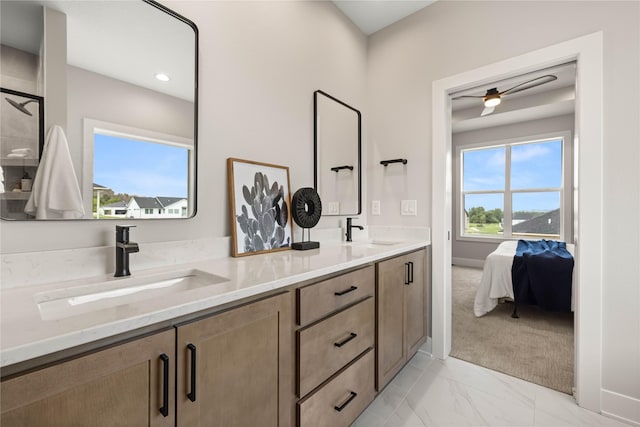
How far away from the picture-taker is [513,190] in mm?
5090

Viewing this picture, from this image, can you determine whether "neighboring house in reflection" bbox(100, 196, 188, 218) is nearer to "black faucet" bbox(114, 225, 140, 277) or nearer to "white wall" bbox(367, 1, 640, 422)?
"black faucet" bbox(114, 225, 140, 277)

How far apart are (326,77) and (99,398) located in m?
2.17

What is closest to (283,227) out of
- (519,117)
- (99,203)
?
(99,203)

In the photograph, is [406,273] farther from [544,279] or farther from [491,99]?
[491,99]

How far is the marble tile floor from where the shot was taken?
59.3 inches

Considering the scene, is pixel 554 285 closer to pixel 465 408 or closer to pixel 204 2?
pixel 465 408

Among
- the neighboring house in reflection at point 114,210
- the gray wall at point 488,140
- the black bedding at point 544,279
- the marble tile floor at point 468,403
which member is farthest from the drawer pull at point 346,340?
the gray wall at point 488,140

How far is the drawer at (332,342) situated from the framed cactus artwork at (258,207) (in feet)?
1.89

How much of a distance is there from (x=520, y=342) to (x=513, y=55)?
7.30 ft

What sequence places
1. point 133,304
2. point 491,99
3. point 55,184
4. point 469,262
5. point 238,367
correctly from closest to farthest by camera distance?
point 133,304
point 238,367
point 55,184
point 491,99
point 469,262

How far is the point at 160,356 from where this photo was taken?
707 mm

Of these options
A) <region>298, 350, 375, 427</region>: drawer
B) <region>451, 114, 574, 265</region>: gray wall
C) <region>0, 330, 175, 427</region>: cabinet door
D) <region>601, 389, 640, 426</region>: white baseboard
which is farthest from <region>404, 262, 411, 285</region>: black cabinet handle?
<region>451, 114, 574, 265</region>: gray wall

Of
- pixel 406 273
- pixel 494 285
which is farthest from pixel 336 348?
pixel 494 285

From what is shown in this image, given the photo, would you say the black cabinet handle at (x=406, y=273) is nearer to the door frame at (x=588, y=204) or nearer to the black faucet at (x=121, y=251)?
the door frame at (x=588, y=204)
